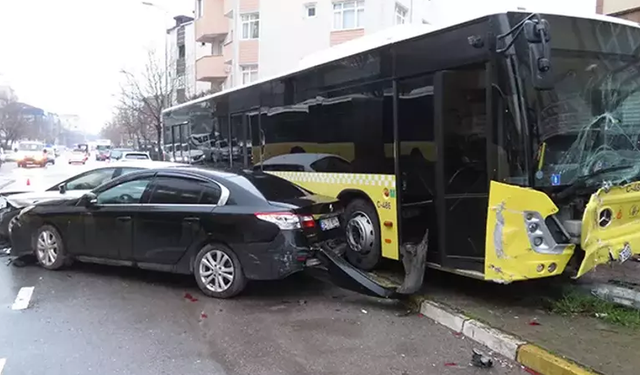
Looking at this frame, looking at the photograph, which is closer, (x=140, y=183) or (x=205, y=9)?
(x=140, y=183)

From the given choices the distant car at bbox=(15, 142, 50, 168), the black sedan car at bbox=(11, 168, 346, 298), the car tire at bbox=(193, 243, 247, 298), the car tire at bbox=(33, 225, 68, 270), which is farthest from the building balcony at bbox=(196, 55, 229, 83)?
the car tire at bbox=(193, 243, 247, 298)

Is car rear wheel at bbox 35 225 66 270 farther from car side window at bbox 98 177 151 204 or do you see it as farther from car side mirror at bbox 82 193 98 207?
car side window at bbox 98 177 151 204

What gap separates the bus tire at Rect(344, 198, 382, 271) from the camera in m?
7.49

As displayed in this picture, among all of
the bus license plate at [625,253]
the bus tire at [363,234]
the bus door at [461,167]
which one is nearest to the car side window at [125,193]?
the bus tire at [363,234]

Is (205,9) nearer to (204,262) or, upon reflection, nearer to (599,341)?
(204,262)

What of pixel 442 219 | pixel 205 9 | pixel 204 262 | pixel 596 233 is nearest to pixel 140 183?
pixel 204 262

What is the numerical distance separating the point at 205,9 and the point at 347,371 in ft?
128

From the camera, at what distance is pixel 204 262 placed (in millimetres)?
6832

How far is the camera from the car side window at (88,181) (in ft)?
32.9

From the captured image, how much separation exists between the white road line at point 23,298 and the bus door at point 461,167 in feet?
15.4

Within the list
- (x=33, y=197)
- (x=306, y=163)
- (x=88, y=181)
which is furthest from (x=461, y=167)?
(x=33, y=197)

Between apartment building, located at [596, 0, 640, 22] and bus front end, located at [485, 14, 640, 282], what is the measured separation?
775cm

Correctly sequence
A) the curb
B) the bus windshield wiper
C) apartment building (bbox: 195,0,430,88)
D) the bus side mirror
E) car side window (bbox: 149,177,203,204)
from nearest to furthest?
the curb → the bus side mirror → the bus windshield wiper → car side window (bbox: 149,177,203,204) → apartment building (bbox: 195,0,430,88)

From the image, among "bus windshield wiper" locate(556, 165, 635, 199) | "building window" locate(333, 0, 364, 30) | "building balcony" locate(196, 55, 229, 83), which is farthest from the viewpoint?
"building balcony" locate(196, 55, 229, 83)
